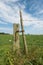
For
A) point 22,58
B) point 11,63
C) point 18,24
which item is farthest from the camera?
point 18,24

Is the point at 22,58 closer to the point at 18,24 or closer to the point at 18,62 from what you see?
the point at 18,62

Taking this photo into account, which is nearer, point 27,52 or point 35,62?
point 35,62

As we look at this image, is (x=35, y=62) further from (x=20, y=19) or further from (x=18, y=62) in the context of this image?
(x=20, y=19)

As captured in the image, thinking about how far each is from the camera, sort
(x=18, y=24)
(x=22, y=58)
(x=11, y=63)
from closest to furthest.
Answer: (x=11, y=63) < (x=22, y=58) < (x=18, y=24)

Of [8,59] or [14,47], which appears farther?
[14,47]

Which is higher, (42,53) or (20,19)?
(20,19)

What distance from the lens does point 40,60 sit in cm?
756

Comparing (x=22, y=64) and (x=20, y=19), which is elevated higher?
(x=20, y=19)

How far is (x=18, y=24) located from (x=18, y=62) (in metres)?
1.62

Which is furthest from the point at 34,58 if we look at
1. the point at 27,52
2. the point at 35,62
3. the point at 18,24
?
the point at 18,24

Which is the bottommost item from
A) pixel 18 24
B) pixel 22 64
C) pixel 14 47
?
pixel 22 64

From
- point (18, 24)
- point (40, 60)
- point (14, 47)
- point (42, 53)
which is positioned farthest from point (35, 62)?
point (18, 24)

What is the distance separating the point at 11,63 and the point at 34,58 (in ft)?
2.90

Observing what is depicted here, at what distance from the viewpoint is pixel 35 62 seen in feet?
25.0
